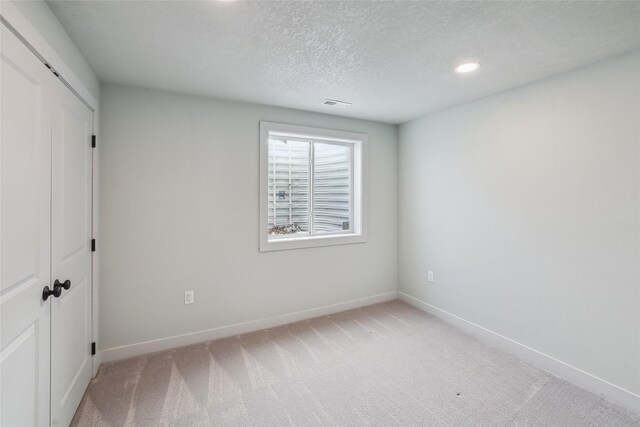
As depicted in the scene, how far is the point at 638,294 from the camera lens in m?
1.96

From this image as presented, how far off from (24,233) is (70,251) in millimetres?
608

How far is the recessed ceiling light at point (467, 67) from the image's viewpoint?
2.16m

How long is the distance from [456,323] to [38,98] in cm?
381

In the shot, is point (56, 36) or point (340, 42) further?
point (340, 42)

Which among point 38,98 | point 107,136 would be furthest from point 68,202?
point 107,136

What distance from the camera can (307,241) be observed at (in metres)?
3.39

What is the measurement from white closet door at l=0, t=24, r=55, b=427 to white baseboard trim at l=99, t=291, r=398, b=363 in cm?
109

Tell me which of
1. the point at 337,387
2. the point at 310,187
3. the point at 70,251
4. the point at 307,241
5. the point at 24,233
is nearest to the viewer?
A: the point at 24,233

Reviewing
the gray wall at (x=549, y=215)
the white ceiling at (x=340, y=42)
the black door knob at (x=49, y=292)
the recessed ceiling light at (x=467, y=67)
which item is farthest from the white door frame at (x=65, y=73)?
the gray wall at (x=549, y=215)

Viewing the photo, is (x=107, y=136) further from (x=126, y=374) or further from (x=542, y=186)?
(x=542, y=186)

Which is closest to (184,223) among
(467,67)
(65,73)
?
(65,73)

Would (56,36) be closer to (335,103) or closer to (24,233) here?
(24,233)

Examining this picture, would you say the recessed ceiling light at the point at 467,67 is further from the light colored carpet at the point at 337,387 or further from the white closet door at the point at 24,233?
the white closet door at the point at 24,233

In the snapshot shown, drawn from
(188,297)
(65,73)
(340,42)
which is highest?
(340,42)
